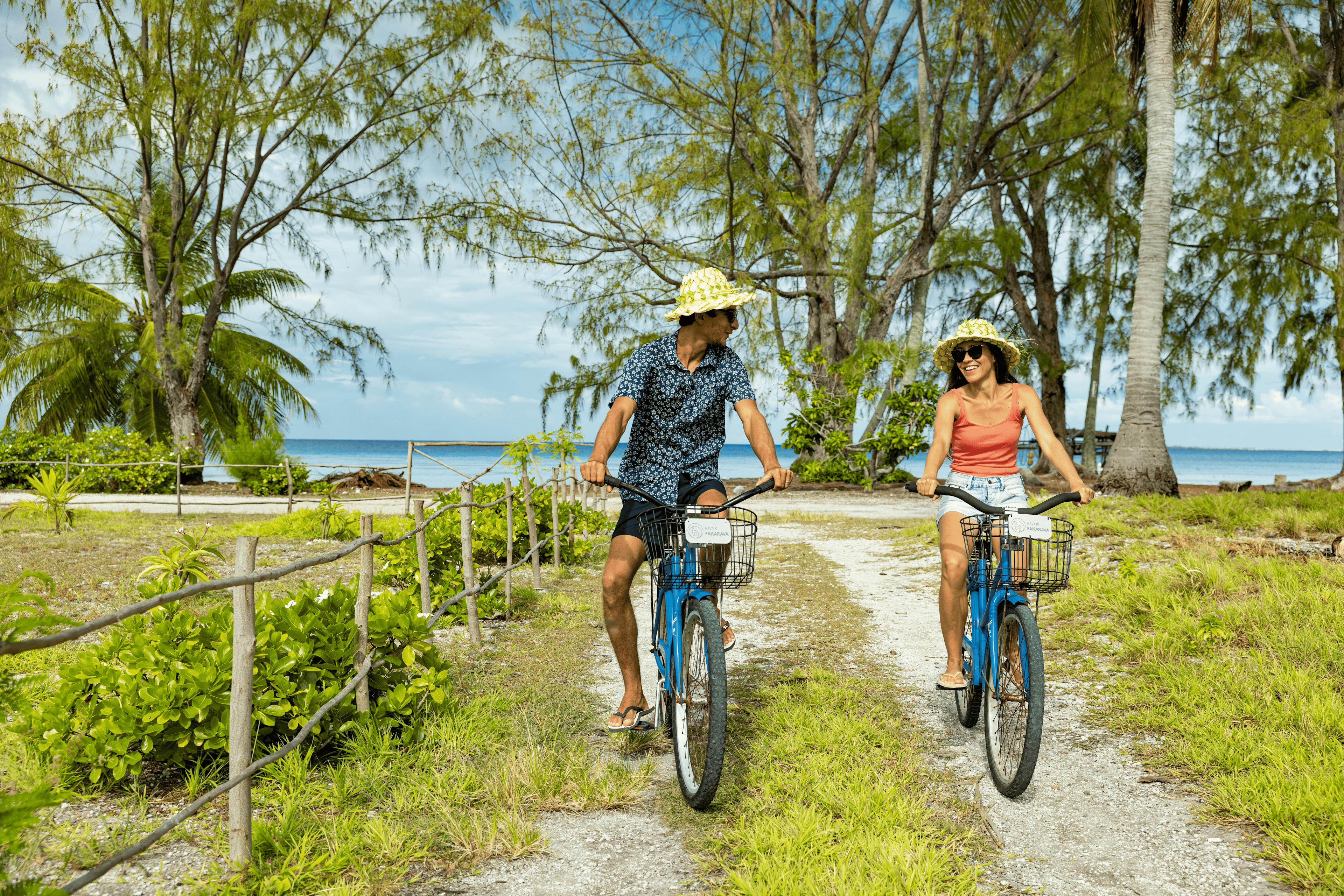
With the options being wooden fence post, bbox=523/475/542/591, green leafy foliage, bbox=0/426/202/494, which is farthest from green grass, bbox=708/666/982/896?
green leafy foliage, bbox=0/426/202/494

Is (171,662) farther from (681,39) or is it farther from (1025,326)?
(1025,326)

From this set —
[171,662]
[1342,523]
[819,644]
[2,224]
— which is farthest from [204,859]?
[2,224]

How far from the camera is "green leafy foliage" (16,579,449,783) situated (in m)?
3.08

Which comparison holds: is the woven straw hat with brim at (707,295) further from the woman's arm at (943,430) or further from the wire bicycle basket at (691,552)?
the woman's arm at (943,430)

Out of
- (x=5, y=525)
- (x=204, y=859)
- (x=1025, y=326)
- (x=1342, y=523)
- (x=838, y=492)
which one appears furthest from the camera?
(x=1025, y=326)

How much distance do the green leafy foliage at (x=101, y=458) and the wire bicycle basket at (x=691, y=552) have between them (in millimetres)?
17075

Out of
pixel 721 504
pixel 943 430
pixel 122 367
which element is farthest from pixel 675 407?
pixel 122 367

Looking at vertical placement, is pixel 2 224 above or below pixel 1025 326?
above

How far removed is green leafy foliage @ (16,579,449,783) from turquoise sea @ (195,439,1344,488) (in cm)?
2209

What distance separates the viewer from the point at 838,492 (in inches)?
741

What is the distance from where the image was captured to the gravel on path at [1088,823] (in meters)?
2.67

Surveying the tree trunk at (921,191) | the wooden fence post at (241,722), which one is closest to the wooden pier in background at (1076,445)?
the tree trunk at (921,191)

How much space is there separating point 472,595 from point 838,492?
1406 cm

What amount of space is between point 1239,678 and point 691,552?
3.18 meters
